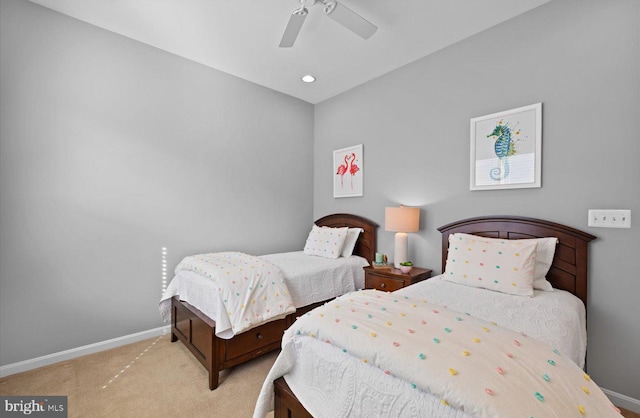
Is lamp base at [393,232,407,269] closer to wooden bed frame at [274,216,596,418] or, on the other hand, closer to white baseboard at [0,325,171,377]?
wooden bed frame at [274,216,596,418]

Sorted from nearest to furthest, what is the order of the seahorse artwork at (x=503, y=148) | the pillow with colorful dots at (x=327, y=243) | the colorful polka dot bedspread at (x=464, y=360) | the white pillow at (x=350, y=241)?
the colorful polka dot bedspread at (x=464, y=360) → the seahorse artwork at (x=503, y=148) → the pillow with colorful dots at (x=327, y=243) → the white pillow at (x=350, y=241)

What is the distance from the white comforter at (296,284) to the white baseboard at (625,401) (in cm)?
195

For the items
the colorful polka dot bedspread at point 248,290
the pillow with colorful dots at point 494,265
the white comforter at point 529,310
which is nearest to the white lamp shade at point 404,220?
the pillow with colorful dots at point 494,265

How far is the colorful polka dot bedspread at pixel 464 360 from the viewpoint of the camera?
799mm

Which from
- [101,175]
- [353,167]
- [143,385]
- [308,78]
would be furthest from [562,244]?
[101,175]

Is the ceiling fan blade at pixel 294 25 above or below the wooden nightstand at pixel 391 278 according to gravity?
above

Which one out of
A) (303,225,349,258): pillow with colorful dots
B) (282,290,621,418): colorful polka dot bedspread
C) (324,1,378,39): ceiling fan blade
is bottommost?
(282,290,621,418): colorful polka dot bedspread

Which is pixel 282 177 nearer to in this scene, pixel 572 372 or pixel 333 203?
pixel 333 203

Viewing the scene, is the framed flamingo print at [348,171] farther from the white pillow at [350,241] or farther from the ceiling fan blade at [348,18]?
the ceiling fan blade at [348,18]

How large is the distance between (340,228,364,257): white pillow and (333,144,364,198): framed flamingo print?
47 centimetres

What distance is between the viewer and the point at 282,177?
3754 mm

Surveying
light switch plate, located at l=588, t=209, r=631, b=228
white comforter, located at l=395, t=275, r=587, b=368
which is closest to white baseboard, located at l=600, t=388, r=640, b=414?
white comforter, located at l=395, t=275, r=587, b=368

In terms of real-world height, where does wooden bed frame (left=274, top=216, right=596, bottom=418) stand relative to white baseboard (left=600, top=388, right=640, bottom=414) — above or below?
above

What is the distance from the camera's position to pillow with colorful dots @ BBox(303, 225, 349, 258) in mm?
3141
